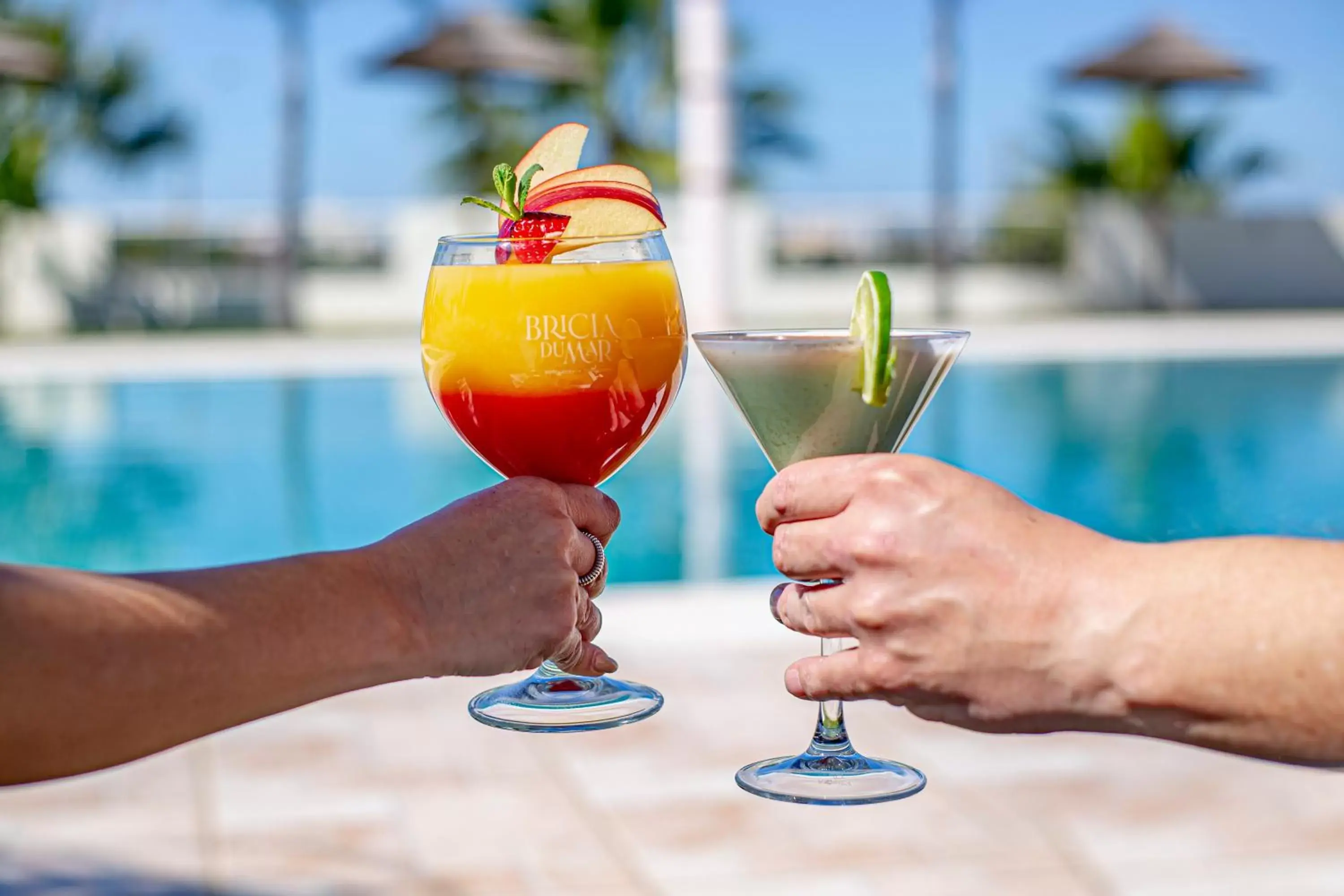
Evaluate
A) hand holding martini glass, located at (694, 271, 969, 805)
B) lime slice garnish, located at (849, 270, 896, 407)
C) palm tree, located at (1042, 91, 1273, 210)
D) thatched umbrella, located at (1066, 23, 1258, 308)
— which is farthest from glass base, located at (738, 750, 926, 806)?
palm tree, located at (1042, 91, 1273, 210)

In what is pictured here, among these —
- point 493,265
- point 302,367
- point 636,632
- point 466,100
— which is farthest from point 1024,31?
point 493,265

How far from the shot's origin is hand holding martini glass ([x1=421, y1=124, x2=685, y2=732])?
1362 mm

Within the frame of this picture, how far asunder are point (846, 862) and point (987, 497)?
2.51m

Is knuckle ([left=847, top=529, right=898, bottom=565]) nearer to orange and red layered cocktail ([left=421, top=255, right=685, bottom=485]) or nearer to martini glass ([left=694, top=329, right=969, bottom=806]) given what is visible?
martini glass ([left=694, top=329, right=969, bottom=806])

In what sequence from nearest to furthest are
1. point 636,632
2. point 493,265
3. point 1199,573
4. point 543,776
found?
1. point 1199,573
2. point 493,265
3. point 543,776
4. point 636,632

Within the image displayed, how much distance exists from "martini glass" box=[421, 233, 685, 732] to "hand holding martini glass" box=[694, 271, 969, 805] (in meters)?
0.09

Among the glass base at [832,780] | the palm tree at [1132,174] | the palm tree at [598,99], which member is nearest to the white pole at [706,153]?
the palm tree at [1132,174]

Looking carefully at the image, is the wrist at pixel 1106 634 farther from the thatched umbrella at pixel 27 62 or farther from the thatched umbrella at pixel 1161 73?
the thatched umbrella at pixel 1161 73

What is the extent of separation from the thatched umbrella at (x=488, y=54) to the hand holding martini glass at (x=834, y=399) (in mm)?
19341

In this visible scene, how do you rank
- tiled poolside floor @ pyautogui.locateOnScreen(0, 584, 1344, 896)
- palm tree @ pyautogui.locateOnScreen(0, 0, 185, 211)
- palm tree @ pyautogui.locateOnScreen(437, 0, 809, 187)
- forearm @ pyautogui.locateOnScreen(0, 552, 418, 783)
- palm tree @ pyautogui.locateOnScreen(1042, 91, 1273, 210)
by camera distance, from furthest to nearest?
palm tree @ pyautogui.locateOnScreen(437, 0, 809, 187)
palm tree @ pyautogui.locateOnScreen(1042, 91, 1273, 210)
palm tree @ pyautogui.locateOnScreen(0, 0, 185, 211)
tiled poolside floor @ pyautogui.locateOnScreen(0, 584, 1344, 896)
forearm @ pyautogui.locateOnScreen(0, 552, 418, 783)

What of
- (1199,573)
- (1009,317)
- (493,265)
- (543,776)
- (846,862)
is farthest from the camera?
(1009,317)

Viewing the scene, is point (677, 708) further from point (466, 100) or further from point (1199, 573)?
point (466, 100)

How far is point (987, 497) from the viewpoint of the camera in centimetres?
123

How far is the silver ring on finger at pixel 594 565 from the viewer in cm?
140
